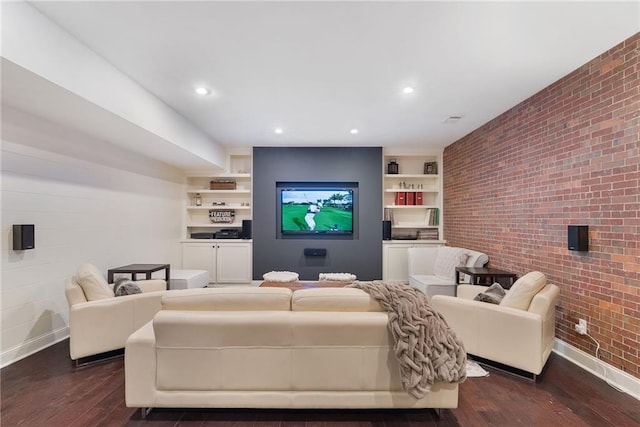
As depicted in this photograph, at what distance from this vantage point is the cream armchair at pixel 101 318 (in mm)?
2447

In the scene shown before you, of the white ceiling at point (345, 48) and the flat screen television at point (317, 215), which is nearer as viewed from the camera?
the white ceiling at point (345, 48)

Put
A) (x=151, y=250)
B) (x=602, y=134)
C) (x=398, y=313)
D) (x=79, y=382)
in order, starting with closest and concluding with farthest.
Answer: (x=398, y=313) → (x=79, y=382) → (x=602, y=134) → (x=151, y=250)

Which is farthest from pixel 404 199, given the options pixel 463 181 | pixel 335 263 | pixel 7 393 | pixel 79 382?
pixel 7 393

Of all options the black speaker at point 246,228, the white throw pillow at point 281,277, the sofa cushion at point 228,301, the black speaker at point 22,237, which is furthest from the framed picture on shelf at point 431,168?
the black speaker at point 22,237

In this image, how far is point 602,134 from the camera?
2.42 m

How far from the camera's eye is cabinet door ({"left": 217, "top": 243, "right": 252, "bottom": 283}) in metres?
5.36

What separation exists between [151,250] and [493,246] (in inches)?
199

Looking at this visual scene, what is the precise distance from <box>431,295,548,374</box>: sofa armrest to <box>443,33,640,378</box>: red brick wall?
2.08 ft

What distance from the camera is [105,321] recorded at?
8.33 ft

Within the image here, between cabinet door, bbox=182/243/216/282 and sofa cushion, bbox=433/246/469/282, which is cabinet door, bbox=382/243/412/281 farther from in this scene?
cabinet door, bbox=182/243/216/282

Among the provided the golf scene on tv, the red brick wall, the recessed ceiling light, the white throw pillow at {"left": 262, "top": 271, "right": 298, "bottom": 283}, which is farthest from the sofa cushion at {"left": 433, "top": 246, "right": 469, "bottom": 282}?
the white throw pillow at {"left": 262, "top": 271, "right": 298, "bottom": 283}

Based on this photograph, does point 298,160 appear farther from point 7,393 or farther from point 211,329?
point 7,393

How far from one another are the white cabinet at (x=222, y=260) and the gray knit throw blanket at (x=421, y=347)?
3936 millimetres

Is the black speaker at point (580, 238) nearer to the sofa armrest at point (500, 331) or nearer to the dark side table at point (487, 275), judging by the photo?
the sofa armrest at point (500, 331)
